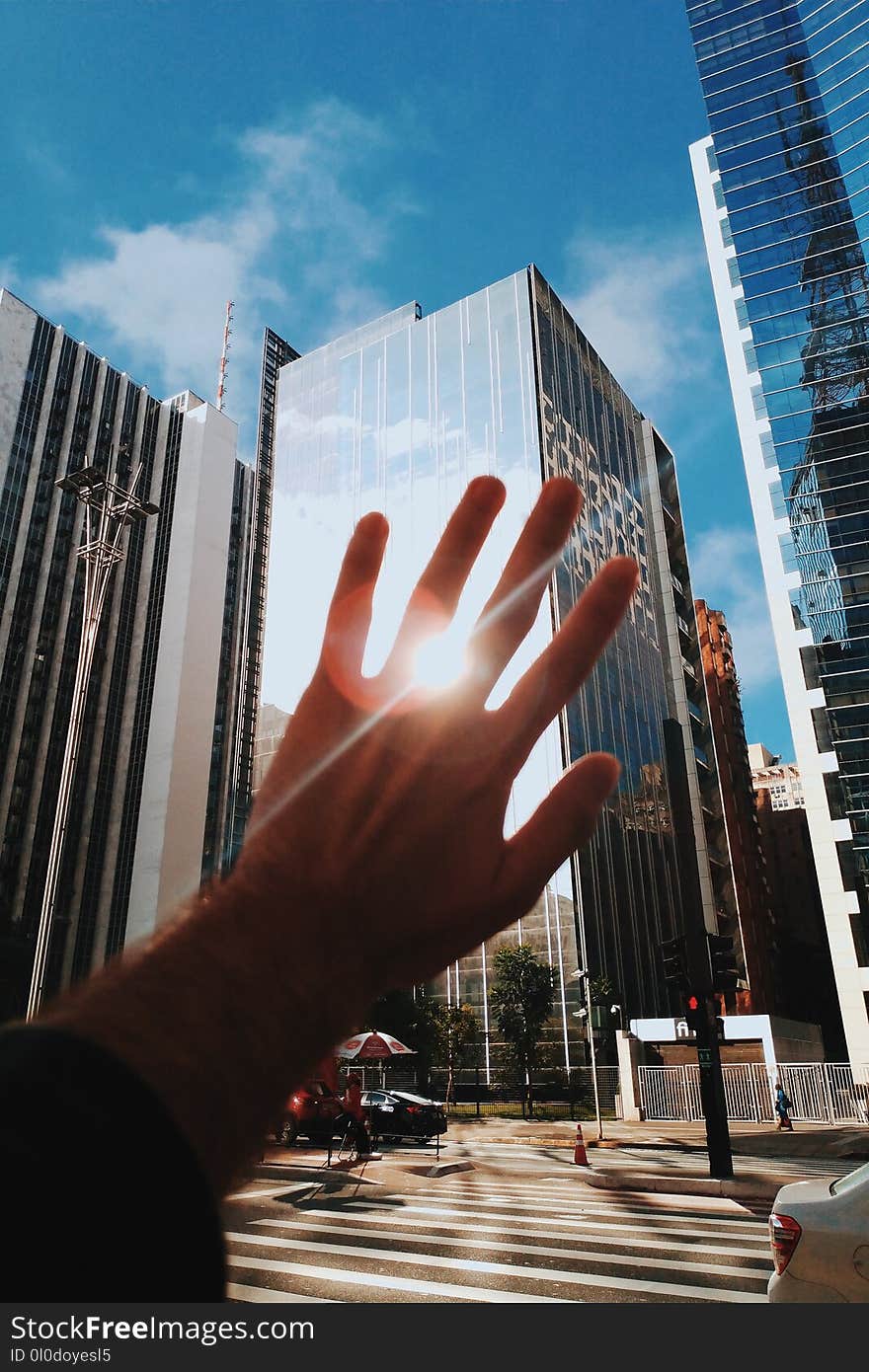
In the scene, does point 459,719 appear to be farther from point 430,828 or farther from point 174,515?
point 174,515

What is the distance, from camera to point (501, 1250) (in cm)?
809

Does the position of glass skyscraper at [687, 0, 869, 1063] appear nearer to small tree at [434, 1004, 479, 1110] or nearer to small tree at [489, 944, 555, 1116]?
small tree at [489, 944, 555, 1116]

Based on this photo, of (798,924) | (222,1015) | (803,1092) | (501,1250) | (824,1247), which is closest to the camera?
(222,1015)

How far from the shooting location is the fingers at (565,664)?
4.43ft

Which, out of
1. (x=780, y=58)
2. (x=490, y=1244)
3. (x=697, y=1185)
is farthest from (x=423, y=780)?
(x=780, y=58)

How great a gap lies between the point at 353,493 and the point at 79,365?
27.6m

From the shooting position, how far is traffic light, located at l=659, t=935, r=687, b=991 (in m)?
14.1

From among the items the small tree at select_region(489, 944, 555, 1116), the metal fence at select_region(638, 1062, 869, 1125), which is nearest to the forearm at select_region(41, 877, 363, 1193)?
the metal fence at select_region(638, 1062, 869, 1125)

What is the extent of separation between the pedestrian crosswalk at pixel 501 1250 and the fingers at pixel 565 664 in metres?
4.95

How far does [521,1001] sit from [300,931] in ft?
131

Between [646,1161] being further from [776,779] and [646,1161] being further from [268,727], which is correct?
[776,779]

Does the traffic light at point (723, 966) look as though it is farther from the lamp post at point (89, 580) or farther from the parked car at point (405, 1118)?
the lamp post at point (89, 580)

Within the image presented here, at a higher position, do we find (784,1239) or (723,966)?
(723,966)
